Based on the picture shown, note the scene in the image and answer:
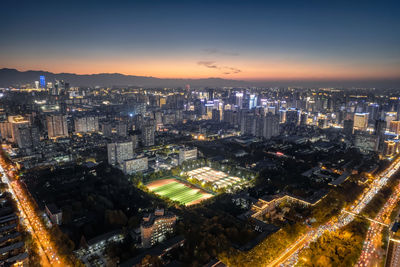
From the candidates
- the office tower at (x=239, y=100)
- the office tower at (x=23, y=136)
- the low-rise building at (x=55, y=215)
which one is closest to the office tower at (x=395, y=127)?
the office tower at (x=239, y=100)

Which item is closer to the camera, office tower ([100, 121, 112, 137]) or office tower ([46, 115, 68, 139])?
office tower ([46, 115, 68, 139])

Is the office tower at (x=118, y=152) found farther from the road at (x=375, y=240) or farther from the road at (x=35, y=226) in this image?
the road at (x=375, y=240)

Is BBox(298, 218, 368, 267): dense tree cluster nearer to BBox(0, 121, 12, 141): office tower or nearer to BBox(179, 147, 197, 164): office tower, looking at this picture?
BBox(179, 147, 197, 164): office tower

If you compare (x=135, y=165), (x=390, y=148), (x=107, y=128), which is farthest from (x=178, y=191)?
(x=390, y=148)

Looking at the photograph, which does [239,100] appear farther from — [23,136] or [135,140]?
[23,136]

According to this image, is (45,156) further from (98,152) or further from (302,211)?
(302,211)

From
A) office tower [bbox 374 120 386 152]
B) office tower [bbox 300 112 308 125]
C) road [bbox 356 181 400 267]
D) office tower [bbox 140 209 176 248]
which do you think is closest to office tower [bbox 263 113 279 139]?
office tower [bbox 300 112 308 125]
